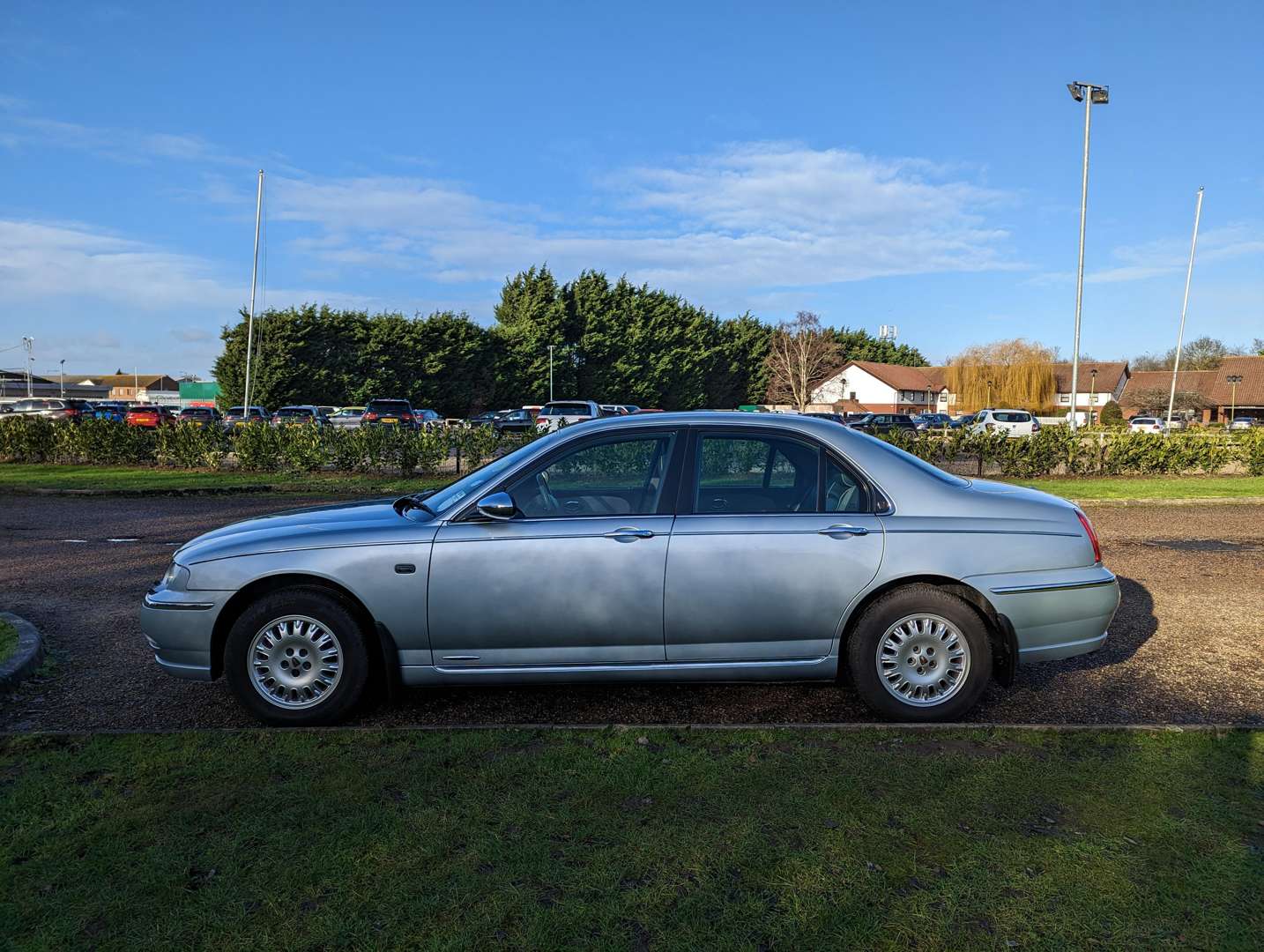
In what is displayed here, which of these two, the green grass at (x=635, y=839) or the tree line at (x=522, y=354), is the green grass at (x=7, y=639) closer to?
the green grass at (x=635, y=839)

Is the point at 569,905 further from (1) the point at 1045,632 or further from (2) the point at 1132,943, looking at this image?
(1) the point at 1045,632

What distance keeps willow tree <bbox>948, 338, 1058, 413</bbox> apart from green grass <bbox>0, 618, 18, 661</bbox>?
267 feet

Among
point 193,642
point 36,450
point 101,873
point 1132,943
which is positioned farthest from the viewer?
point 36,450

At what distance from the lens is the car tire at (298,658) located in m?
4.50

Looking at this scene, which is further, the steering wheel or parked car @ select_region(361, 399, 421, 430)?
parked car @ select_region(361, 399, 421, 430)

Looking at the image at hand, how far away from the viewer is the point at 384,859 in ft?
10.3

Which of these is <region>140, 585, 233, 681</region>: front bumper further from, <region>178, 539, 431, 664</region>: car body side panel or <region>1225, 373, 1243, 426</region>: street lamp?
<region>1225, 373, 1243, 426</region>: street lamp

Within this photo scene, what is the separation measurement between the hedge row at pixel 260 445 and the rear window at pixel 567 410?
11115 mm

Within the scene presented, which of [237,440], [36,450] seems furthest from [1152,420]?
[36,450]

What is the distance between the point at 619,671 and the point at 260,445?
674 inches

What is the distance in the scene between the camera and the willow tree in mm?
78625

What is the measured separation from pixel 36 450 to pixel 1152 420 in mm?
57168

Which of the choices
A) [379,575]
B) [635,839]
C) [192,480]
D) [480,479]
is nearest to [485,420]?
[192,480]

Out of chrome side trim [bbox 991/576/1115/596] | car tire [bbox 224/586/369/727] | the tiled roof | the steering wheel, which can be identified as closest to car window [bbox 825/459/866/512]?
chrome side trim [bbox 991/576/1115/596]
